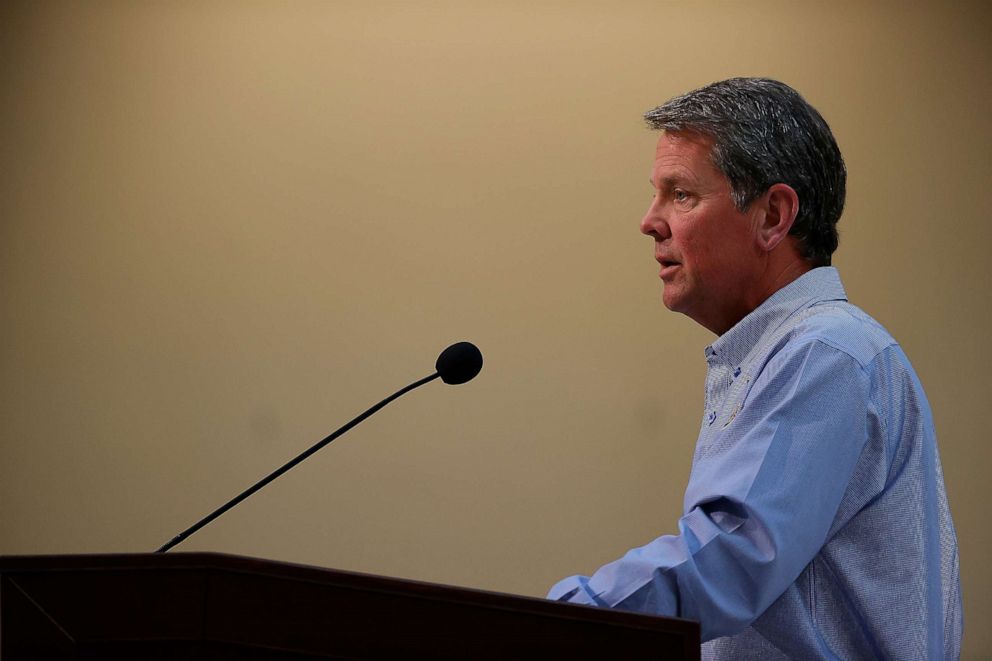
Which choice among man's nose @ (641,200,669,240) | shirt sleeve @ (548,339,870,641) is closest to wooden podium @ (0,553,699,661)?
shirt sleeve @ (548,339,870,641)

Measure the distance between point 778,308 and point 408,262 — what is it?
7.38ft

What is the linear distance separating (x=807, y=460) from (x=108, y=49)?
3.18 meters

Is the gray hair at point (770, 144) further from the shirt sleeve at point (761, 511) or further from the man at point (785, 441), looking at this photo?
the shirt sleeve at point (761, 511)

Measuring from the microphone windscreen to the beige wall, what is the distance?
169 cm

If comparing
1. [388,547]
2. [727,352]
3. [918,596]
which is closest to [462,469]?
[388,547]

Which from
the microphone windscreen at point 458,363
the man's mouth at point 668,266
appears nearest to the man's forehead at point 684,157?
the man's mouth at point 668,266

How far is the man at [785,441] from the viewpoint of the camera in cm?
129

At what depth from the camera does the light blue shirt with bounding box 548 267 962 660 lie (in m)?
1.28

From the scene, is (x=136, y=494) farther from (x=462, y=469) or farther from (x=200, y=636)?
(x=200, y=636)

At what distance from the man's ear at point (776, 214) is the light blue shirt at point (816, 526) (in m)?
Result: 0.15

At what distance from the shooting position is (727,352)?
1602 millimetres

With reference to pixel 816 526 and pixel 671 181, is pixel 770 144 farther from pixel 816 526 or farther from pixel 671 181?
pixel 816 526

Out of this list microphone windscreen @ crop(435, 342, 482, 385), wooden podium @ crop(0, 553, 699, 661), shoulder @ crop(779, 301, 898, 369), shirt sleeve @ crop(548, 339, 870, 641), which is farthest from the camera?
microphone windscreen @ crop(435, 342, 482, 385)

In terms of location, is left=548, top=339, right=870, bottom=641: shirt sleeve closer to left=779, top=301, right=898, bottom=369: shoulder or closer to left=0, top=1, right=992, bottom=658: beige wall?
left=779, top=301, right=898, bottom=369: shoulder
